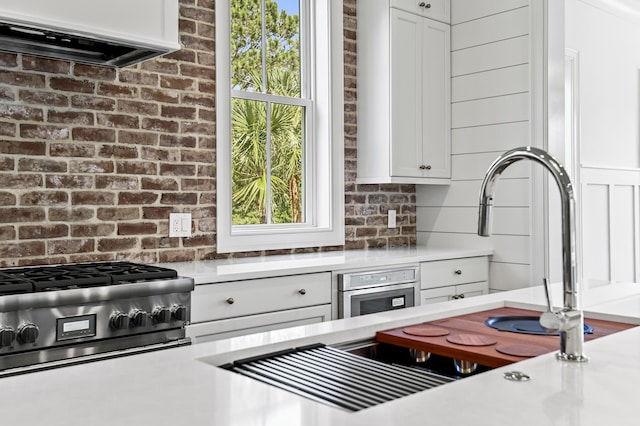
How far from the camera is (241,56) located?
12.1ft

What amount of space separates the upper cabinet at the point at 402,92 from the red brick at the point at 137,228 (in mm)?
1515

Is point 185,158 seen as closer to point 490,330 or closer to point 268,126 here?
point 268,126

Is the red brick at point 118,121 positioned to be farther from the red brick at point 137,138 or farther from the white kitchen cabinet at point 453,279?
the white kitchen cabinet at point 453,279

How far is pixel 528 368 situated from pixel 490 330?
0.48m

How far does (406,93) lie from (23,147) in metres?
2.32

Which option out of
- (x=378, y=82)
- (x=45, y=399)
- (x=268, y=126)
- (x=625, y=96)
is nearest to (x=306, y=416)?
(x=45, y=399)

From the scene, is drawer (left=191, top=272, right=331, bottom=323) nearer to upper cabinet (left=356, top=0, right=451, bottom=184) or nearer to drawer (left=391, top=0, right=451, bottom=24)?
upper cabinet (left=356, top=0, right=451, bottom=184)

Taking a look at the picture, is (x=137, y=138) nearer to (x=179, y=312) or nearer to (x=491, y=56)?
(x=179, y=312)

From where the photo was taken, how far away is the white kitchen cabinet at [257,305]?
266 cm

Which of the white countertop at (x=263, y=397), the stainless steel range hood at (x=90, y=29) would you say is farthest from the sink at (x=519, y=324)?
the stainless steel range hood at (x=90, y=29)

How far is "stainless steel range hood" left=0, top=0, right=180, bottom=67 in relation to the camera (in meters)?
2.37

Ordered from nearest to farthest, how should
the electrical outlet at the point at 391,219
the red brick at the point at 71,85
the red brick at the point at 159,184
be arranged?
1. the red brick at the point at 71,85
2. the red brick at the point at 159,184
3. the electrical outlet at the point at 391,219

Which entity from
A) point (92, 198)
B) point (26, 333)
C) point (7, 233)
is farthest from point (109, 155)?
point (26, 333)

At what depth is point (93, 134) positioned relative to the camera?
118 inches
